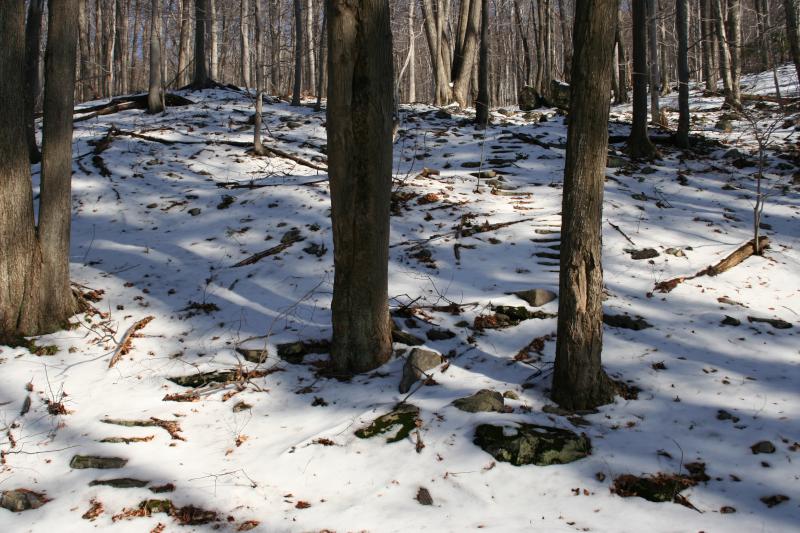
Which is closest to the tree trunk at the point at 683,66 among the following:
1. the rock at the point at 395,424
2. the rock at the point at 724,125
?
the rock at the point at 724,125

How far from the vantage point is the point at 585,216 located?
427 cm

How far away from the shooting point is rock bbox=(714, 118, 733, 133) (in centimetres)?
1442

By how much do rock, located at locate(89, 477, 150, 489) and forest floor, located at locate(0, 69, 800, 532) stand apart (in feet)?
0.09

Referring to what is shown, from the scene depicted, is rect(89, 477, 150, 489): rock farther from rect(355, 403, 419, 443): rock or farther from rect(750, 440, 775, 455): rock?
rect(750, 440, 775, 455): rock

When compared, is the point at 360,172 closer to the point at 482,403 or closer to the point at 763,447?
the point at 482,403

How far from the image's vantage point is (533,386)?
15.6 feet

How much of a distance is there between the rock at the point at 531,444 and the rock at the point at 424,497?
0.58 metres

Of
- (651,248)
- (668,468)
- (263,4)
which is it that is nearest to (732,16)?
(651,248)

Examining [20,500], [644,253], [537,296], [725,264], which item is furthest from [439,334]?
[725,264]

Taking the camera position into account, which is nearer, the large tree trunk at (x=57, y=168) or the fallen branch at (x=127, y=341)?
the fallen branch at (x=127, y=341)

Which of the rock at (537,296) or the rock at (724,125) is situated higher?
the rock at (724,125)

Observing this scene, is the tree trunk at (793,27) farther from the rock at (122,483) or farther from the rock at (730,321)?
the rock at (122,483)

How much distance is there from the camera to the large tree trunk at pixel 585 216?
13.4 ft

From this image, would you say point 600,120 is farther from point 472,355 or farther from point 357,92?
point 472,355
